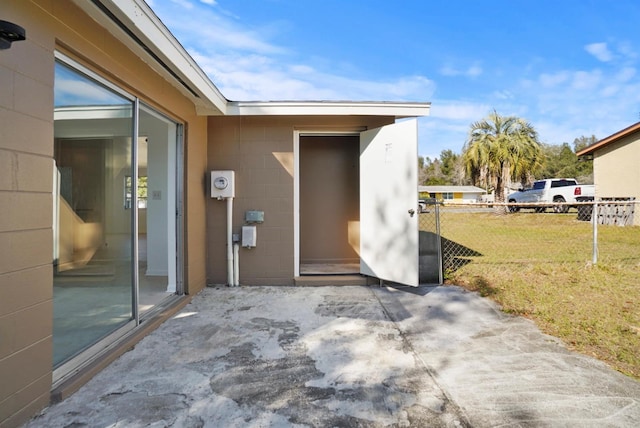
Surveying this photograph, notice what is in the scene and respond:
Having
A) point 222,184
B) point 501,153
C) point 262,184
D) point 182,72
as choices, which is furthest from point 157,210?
point 501,153

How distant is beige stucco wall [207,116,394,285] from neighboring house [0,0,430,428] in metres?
0.02

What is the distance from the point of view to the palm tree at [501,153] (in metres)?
15.2

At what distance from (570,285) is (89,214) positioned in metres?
5.02

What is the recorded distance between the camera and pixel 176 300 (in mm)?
3523

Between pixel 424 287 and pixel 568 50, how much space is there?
11253 mm

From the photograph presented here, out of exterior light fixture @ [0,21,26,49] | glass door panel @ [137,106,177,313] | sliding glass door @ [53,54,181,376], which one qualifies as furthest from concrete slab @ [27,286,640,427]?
exterior light fixture @ [0,21,26,49]

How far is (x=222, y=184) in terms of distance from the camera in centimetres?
425

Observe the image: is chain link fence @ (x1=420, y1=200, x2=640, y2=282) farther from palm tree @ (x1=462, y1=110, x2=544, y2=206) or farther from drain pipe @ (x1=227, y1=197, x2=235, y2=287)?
palm tree @ (x1=462, y1=110, x2=544, y2=206)

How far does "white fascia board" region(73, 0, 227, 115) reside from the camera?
1.99 m

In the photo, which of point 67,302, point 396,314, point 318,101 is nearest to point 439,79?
point 318,101

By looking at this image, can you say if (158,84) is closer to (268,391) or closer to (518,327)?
(268,391)

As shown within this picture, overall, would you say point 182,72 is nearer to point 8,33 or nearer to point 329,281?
point 8,33

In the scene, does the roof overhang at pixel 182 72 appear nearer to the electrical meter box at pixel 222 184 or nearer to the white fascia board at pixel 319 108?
the white fascia board at pixel 319 108

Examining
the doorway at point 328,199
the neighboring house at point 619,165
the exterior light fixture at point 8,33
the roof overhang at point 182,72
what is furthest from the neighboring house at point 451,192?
the exterior light fixture at point 8,33
